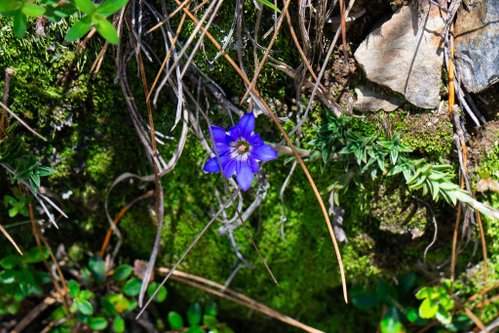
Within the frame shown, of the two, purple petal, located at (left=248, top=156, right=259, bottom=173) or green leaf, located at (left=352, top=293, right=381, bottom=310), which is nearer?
purple petal, located at (left=248, top=156, right=259, bottom=173)

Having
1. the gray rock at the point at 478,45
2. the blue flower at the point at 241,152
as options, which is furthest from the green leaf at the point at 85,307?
the gray rock at the point at 478,45

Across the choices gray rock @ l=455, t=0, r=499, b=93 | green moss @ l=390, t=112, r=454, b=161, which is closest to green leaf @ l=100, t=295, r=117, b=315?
green moss @ l=390, t=112, r=454, b=161

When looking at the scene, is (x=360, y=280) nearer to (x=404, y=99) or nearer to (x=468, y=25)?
(x=404, y=99)

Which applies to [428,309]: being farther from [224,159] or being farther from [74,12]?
[74,12]

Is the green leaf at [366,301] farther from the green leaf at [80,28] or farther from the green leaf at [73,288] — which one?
the green leaf at [80,28]

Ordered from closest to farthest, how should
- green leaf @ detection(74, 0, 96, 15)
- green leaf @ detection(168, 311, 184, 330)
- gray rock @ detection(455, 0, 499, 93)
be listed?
1. green leaf @ detection(74, 0, 96, 15)
2. gray rock @ detection(455, 0, 499, 93)
3. green leaf @ detection(168, 311, 184, 330)

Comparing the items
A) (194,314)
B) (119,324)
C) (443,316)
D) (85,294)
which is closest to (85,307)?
(85,294)

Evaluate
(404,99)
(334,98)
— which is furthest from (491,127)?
(334,98)

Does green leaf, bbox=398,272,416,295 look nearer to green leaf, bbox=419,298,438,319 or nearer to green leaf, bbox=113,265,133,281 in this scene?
green leaf, bbox=419,298,438,319
